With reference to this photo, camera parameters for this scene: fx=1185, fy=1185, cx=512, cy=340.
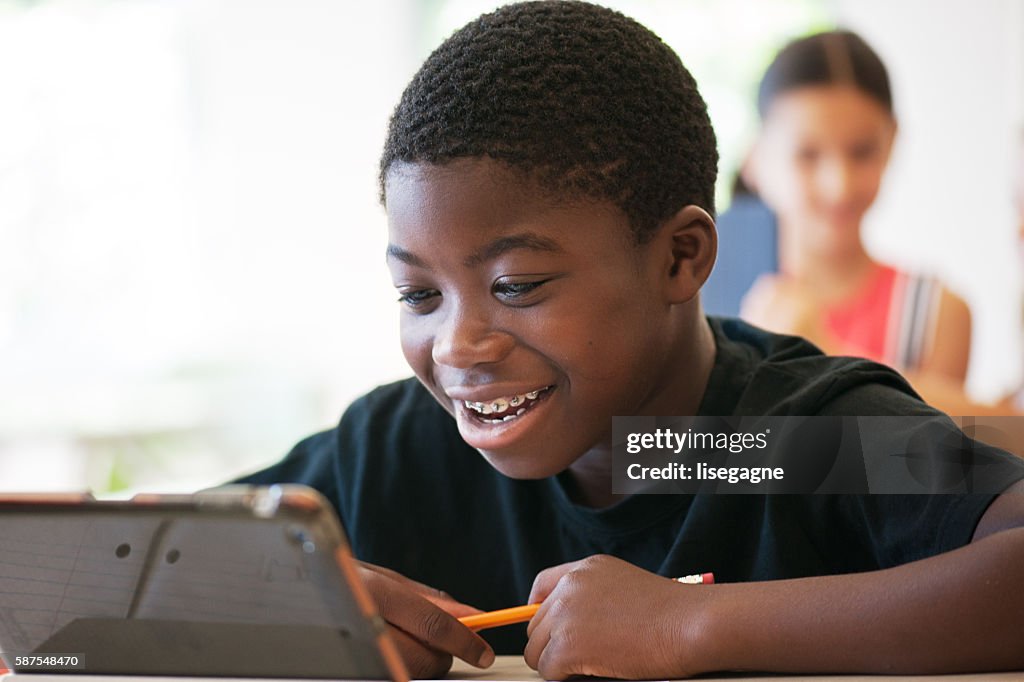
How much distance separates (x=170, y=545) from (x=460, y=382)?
394 mm

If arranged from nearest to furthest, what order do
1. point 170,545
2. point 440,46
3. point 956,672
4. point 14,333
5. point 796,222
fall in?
point 170,545 → point 956,672 → point 440,46 → point 796,222 → point 14,333

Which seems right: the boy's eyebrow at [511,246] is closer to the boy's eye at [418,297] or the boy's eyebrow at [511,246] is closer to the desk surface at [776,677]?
the boy's eye at [418,297]

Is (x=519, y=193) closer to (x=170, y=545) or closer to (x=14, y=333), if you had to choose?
(x=170, y=545)

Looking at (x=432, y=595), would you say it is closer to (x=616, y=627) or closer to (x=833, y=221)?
(x=616, y=627)

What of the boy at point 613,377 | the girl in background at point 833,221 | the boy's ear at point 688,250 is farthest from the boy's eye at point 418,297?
the girl in background at point 833,221

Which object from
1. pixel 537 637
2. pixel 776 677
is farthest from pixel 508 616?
pixel 776 677

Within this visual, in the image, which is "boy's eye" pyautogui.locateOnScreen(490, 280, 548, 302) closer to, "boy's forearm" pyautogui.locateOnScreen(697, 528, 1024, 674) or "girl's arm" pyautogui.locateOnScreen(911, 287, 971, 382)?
"boy's forearm" pyautogui.locateOnScreen(697, 528, 1024, 674)

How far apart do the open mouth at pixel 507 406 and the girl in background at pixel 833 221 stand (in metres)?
1.72

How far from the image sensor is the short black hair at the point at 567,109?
3.12 ft

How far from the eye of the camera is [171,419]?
12.2 feet

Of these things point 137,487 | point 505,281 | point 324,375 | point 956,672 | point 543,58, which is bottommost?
point 137,487

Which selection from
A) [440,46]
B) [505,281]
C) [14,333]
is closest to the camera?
[505,281]

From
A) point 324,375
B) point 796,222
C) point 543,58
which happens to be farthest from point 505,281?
point 324,375

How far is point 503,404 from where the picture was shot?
3.28 ft
